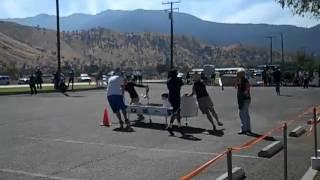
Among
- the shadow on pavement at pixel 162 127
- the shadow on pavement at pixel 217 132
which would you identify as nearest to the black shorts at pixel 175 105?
the shadow on pavement at pixel 162 127

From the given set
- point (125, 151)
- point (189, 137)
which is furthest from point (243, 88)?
point (125, 151)

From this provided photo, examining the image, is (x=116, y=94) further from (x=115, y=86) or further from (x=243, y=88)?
(x=243, y=88)

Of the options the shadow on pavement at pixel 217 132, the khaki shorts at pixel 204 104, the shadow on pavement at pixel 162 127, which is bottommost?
the shadow on pavement at pixel 217 132

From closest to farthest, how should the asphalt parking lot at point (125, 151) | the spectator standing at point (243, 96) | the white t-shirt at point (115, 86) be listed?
the asphalt parking lot at point (125, 151) < the spectator standing at point (243, 96) < the white t-shirt at point (115, 86)

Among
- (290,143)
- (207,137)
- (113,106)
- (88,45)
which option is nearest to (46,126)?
(113,106)

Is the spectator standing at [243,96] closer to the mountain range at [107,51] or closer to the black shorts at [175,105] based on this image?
the black shorts at [175,105]

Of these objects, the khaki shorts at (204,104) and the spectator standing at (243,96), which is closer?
the spectator standing at (243,96)

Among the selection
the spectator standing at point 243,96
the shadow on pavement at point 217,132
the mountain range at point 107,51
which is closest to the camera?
the shadow on pavement at point 217,132

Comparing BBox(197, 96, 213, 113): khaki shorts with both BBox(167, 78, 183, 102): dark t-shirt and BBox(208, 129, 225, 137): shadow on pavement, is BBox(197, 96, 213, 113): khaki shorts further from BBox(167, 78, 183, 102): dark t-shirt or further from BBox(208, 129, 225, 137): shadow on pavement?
BBox(167, 78, 183, 102): dark t-shirt

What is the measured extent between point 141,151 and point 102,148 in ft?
3.08

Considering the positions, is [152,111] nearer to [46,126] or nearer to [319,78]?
[46,126]

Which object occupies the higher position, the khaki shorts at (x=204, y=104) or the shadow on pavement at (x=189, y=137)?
the khaki shorts at (x=204, y=104)

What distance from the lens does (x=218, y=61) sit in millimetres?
180125

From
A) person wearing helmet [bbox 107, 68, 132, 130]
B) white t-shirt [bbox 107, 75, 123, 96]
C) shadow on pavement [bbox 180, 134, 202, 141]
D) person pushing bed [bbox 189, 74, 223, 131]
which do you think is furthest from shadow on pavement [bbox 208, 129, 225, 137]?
white t-shirt [bbox 107, 75, 123, 96]
